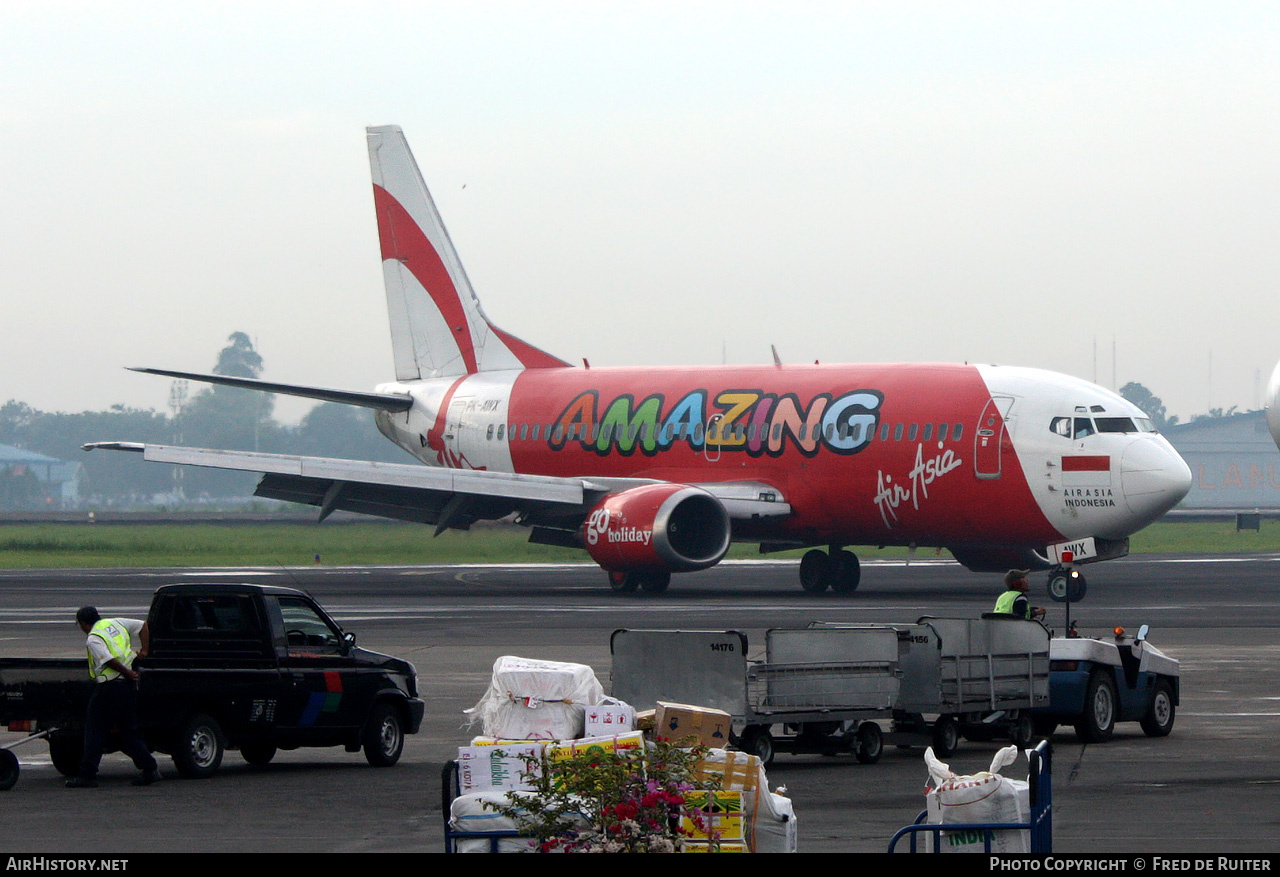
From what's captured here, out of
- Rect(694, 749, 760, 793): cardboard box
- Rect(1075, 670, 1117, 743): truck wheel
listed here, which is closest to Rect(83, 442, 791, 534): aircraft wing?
Rect(1075, 670, 1117, 743): truck wheel

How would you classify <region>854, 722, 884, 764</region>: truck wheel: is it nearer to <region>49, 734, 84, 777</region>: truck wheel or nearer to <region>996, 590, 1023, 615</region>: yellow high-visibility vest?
<region>996, 590, 1023, 615</region>: yellow high-visibility vest

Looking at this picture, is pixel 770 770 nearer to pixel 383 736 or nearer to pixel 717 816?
pixel 383 736

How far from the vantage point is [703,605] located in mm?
35219

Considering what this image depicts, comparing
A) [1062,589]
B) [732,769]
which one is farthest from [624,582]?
[732,769]

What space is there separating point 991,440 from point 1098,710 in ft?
59.1

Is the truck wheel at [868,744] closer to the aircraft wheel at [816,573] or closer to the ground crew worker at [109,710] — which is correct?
the ground crew worker at [109,710]

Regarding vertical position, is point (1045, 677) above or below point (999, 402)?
below

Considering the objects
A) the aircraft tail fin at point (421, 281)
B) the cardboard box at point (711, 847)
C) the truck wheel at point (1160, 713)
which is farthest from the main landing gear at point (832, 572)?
the cardboard box at point (711, 847)

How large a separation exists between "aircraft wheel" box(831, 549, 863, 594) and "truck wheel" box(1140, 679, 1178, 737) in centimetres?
2110

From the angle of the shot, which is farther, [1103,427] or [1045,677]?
[1103,427]

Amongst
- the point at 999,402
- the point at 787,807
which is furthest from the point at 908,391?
the point at 787,807

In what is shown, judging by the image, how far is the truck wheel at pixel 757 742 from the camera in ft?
51.4
